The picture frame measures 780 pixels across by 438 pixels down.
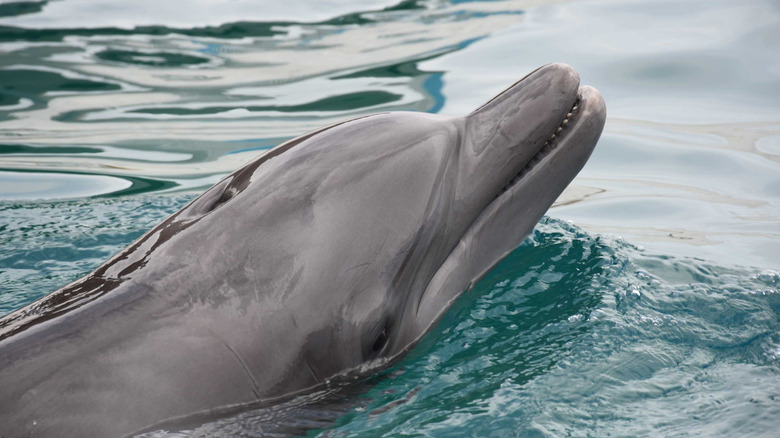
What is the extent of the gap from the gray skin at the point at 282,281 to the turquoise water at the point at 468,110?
0.24 metres

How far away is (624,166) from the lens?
9406mm

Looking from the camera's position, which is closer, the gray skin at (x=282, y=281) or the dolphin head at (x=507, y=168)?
the gray skin at (x=282, y=281)

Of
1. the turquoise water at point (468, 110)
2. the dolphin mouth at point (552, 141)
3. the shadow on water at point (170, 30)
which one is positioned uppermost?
the shadow on water at point (170, 30)

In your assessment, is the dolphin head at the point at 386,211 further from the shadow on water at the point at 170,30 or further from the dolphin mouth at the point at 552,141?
the shadow on water at the point at 170,30

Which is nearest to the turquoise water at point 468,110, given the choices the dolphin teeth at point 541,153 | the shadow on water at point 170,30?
Result: the shadow on water at point 170,30

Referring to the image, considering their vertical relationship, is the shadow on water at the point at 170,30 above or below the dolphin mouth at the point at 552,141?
above

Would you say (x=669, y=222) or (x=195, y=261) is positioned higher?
(x=195, y=261)

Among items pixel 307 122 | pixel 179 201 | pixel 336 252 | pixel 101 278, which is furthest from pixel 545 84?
pixel 307 122

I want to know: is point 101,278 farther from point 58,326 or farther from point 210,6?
point 210,6

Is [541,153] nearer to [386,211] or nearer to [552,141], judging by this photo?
[552,141]

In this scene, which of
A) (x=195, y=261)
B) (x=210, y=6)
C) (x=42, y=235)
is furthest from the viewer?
(x=210, y=6)

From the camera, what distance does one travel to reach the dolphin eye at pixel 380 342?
4.48 m

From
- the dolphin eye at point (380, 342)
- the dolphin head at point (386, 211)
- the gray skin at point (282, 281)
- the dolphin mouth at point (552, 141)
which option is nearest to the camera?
the gray skin at point (282, 281)

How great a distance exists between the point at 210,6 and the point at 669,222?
10.3 metres
